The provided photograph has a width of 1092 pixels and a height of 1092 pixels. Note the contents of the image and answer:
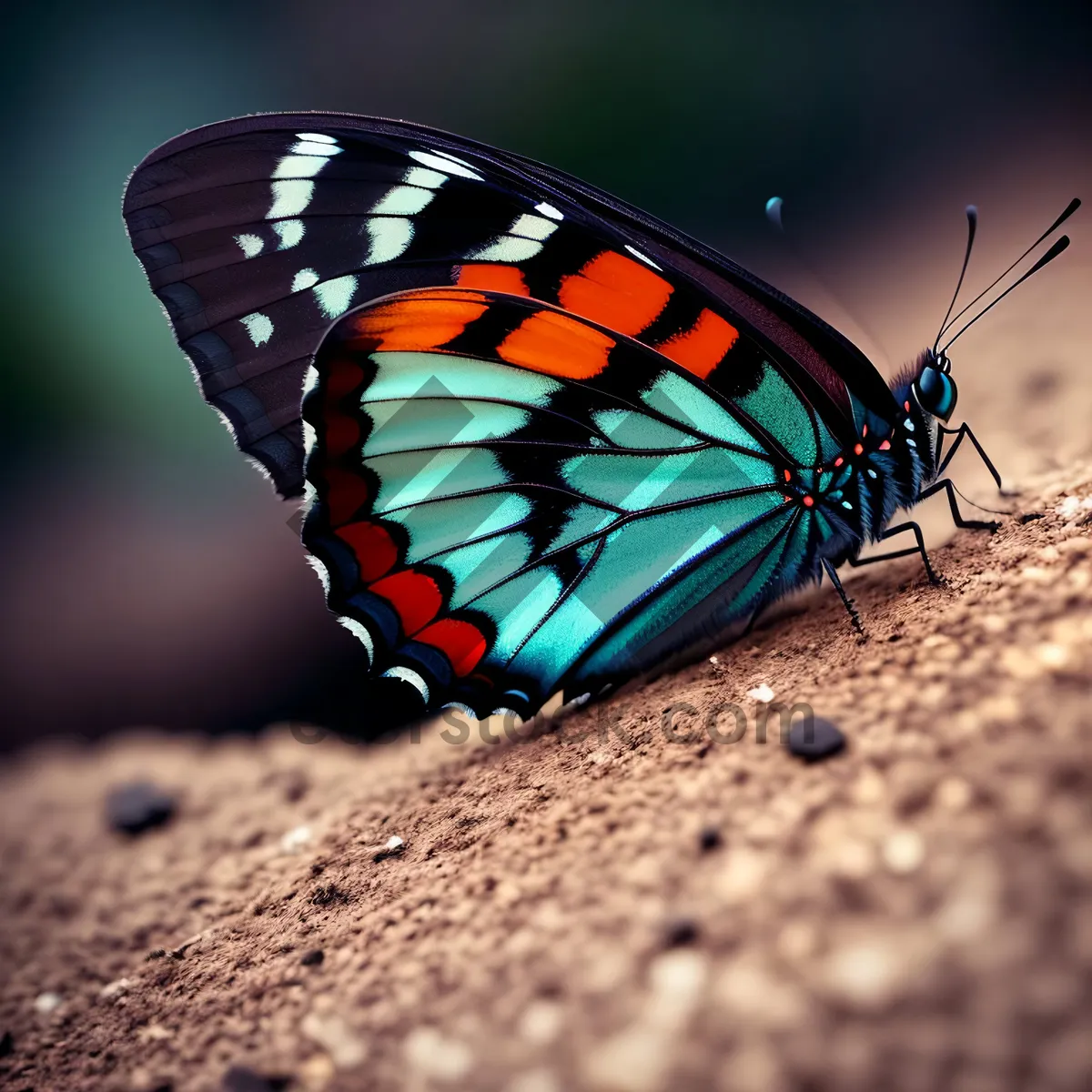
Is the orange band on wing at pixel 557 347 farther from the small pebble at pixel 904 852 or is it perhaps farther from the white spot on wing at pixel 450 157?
the small pebble at pixel 904 852

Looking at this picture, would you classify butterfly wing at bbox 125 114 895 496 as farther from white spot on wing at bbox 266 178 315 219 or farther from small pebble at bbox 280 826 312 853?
small pebble at bbox 280 826 312 853

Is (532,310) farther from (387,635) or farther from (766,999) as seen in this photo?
(766,999)

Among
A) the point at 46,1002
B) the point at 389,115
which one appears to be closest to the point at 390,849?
the point at 46,1002

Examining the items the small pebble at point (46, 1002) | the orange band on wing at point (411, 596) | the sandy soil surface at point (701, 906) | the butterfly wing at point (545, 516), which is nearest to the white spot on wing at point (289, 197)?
the butterfly wing at point (545, 516)

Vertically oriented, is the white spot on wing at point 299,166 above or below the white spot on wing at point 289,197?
above

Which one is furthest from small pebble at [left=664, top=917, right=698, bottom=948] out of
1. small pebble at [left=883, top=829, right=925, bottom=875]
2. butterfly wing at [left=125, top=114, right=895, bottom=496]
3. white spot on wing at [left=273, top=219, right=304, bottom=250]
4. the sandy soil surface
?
white spot on wing at [left=273, top=219, right=304, bottom=250]

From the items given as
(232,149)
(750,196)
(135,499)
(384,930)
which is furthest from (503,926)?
(750,196)

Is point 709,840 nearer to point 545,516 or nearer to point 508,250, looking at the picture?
point 545,516
